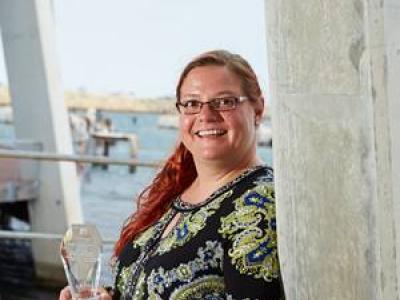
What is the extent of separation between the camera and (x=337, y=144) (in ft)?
3.84

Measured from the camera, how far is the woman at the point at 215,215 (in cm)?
143

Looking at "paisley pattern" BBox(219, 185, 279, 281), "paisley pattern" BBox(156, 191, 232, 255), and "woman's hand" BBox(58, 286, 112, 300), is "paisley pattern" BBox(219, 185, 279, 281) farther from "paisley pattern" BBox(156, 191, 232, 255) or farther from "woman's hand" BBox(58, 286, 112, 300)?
"woman's hand" BBox(58, 286, 112, 300)

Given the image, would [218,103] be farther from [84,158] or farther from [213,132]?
[84,158]

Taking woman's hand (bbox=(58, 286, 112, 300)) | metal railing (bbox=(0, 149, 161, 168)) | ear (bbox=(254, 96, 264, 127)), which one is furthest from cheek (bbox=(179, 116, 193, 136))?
metal railing (bbox=(0, 149, 161, 168))

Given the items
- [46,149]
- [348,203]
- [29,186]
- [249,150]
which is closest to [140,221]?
[249,150]

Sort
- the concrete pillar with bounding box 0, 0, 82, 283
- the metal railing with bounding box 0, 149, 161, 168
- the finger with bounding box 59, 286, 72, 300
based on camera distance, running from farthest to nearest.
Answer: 1. the concrete pillar with bounding box 0, 0, 82, 283
2. the metal railing with bounding box 0, 149, 161, 168
3. the finger with bounding box 59, 286, 72, 300

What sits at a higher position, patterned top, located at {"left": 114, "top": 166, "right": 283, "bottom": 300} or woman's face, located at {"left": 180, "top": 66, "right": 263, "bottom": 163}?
woman's face, located at {"left": 180, "top": 66, "right": 263, "bottom": 163}

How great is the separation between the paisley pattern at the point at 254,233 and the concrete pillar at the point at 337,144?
105 millimetres

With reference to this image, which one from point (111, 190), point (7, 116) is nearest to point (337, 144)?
point (111, 190)

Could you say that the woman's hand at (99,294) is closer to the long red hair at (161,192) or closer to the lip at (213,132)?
the long red hair at (161,192)

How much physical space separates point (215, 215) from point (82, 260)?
1.22ft

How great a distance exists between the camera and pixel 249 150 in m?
→ 1.65

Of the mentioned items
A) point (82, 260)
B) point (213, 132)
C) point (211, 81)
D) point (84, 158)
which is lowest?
point (84, 158)

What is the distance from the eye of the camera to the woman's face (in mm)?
1606
